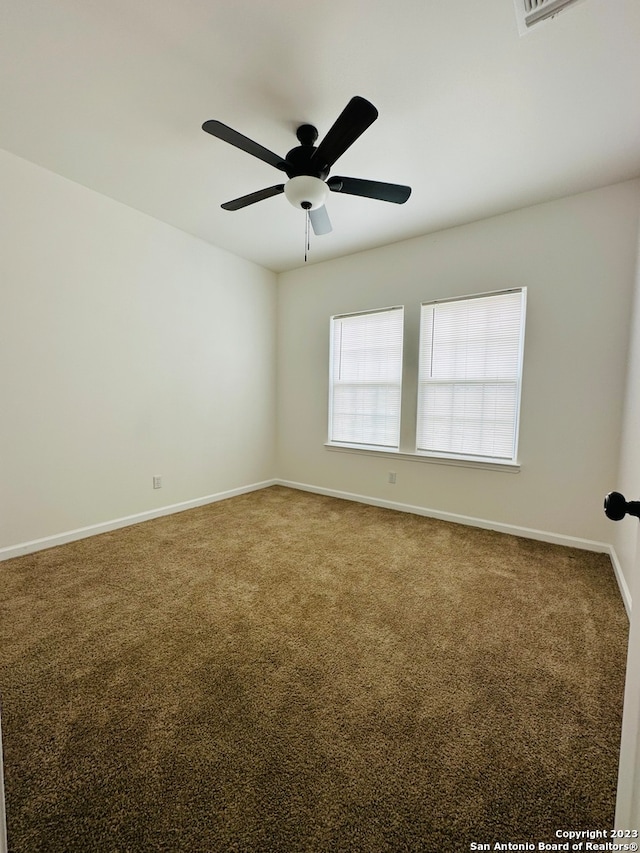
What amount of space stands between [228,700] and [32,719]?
2.24 ft

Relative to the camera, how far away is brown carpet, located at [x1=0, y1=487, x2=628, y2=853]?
0.98m

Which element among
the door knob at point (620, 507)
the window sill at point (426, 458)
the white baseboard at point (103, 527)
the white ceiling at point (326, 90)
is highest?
the white ceiling at point (326, 90)

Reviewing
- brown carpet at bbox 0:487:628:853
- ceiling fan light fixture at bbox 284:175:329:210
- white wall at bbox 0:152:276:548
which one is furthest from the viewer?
→ white wall at bbox 0:152:276:548

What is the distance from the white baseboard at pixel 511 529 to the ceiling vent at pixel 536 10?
2714 millimetres

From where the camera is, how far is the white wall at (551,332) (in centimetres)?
262

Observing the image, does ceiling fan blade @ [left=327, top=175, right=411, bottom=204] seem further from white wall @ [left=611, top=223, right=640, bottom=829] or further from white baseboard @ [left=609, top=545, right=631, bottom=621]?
white baseboard @ [left=609, top=545, right=631, bottom=621]

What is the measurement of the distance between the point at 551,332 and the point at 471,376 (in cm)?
70

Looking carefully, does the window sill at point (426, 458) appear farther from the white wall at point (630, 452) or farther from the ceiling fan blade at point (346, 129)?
the ceiling fan blade at point (346, 129)

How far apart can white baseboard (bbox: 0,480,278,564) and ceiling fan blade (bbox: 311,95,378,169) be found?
308cm

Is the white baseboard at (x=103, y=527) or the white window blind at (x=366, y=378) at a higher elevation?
the white window blind at (x=366, y=378)

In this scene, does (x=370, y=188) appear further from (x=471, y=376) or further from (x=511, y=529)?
(x=511, y=529)

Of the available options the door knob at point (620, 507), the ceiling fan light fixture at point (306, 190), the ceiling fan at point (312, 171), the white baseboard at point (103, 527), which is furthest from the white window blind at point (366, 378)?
the door knob at point (620, 507)

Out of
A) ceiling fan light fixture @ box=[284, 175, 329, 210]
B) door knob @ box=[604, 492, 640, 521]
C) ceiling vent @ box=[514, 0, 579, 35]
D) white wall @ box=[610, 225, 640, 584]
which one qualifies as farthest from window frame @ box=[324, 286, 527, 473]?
door knob @ box=[604, 492, 640, 521]

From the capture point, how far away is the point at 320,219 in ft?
8.13
